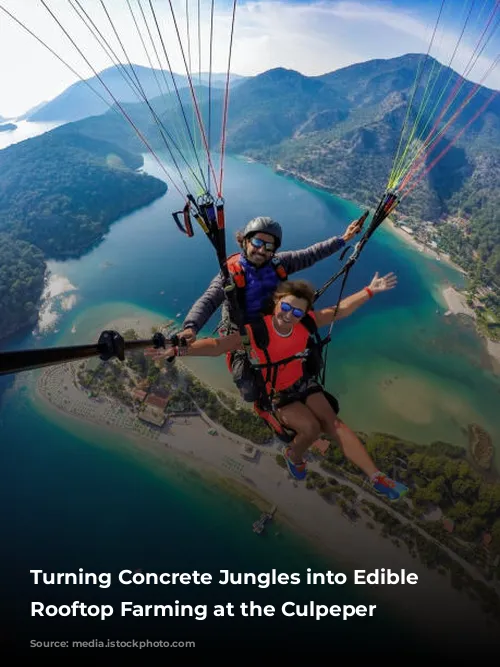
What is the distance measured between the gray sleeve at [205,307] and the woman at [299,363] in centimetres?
16

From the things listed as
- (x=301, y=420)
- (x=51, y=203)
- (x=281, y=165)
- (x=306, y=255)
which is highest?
(x=281, y=165)

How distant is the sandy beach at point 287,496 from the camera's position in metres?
14.0

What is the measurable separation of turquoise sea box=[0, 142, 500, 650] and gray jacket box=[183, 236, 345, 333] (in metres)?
14.8

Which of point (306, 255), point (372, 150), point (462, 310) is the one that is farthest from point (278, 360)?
point (372, 150)

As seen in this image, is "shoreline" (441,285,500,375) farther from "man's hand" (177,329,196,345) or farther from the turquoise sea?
"man's hand" (177,329,196,345)

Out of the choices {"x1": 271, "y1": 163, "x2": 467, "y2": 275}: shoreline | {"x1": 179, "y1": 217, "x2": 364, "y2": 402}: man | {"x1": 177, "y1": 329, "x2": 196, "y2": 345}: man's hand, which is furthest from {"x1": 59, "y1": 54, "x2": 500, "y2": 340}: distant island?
{"x1": 177, "y1": 329, "x2": 196, "y2": 345}: man's hand

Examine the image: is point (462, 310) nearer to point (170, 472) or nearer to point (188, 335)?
point (170, 472)

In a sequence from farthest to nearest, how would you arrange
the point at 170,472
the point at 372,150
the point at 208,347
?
the point at 372,150 → the point at 170,472 → the point at 208,347

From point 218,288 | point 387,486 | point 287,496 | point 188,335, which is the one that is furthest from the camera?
point 287,496

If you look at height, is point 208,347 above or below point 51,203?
above

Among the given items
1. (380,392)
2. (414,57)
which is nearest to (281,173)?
(380,392)

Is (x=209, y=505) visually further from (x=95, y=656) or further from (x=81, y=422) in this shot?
(x=81, y=422)

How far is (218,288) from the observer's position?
11.0ft

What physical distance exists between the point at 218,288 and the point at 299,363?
3.82 feet
